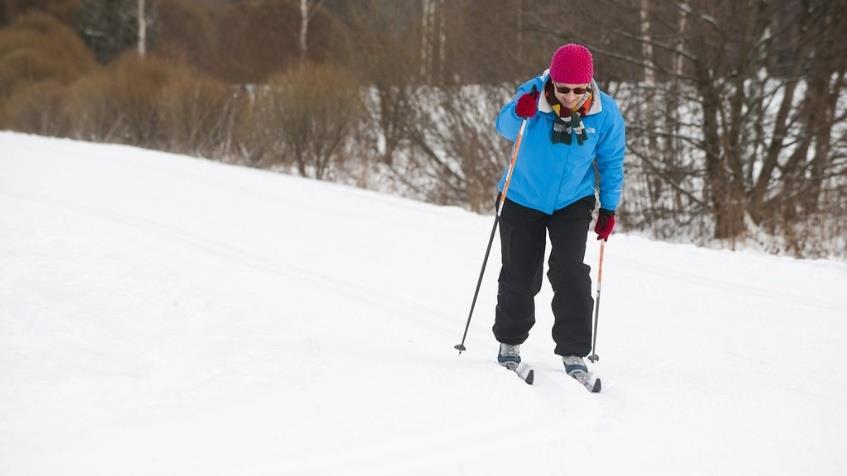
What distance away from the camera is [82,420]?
9.31 feet

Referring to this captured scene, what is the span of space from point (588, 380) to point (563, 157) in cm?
103

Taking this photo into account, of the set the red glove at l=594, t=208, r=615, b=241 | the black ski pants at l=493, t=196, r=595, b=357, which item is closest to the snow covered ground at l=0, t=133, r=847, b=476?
the black ski pants at l=493, t=196, r=595, b=357

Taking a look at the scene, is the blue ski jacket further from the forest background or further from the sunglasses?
the forest background

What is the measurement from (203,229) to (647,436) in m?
4.90

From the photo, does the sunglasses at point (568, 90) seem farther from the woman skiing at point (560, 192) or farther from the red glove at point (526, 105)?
the red glove at point (526, 105)

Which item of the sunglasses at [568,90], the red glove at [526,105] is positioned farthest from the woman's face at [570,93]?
the red glove at [526,105]

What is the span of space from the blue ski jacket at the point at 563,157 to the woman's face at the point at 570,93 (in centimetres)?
8

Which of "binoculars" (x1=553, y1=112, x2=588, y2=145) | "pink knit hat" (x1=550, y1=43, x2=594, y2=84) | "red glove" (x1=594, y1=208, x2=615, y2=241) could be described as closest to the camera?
"pink knit hat" (x1=550, y1=43, x2=594, y2=84)

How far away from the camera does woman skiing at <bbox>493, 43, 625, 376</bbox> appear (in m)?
3.49

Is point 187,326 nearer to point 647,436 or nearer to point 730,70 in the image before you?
point 647,436

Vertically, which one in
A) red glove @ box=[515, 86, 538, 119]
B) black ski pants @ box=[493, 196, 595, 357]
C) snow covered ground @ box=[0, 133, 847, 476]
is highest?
red glove @ box=[515, 86, 538, 119]

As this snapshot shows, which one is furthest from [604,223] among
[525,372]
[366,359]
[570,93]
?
[366,359]

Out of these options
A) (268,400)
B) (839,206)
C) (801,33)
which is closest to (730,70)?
(801,33)

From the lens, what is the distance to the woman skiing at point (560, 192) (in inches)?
137
